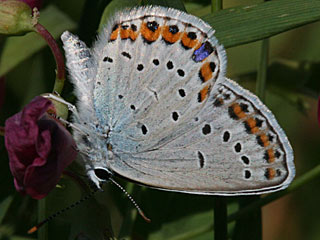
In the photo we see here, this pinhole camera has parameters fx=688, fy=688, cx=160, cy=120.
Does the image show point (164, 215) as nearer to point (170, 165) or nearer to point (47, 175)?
point (170, 165)

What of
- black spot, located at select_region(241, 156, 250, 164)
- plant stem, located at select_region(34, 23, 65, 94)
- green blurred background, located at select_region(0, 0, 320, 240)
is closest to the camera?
plant stem, located at select_region(34, 23, 65, 94)

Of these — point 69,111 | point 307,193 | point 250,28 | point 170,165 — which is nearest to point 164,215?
point 170,165

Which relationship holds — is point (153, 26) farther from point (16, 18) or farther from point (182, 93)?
point (16, 18)

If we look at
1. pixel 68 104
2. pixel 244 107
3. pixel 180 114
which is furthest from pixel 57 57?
pixel 244 107

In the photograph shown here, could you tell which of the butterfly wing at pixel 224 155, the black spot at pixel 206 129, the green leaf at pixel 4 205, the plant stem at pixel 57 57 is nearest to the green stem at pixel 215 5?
the butterfly wing at pixel 224 155

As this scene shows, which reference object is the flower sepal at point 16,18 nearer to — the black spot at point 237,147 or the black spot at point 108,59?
the black spot at point 108,59

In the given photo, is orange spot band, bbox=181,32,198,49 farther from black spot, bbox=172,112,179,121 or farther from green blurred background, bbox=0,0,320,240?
green blurred background, bbox=0,0,320,240

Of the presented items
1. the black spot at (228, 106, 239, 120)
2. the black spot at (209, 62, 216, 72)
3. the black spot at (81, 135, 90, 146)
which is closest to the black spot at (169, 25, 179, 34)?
the black spot at (209, 62, 216, 72)
